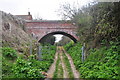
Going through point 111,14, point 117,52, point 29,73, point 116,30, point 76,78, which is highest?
point 111,14

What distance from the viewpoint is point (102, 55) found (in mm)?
7074

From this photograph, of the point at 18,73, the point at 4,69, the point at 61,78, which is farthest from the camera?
the point at 61,78

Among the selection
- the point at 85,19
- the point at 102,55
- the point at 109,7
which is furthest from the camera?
the point at 85,19

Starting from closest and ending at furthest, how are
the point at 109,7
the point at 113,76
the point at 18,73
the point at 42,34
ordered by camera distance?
the point at 113,76 < the point at 18,73 < the point at 109,7 < the point at 42,34

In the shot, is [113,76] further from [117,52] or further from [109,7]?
[109,7]

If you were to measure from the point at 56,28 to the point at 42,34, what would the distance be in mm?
2266

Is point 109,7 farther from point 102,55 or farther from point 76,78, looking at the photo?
point 76,78

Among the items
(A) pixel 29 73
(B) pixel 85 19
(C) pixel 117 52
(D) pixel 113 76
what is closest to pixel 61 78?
(A) pixel 29 73

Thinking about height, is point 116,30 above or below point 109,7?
below

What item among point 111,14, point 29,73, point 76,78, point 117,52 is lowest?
point 76,78

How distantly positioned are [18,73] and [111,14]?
218 inches

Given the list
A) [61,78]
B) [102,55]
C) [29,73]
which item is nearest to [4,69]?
[29,73]

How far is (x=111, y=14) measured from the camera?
6.53 m

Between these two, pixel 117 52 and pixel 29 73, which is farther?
pixel 117 52
